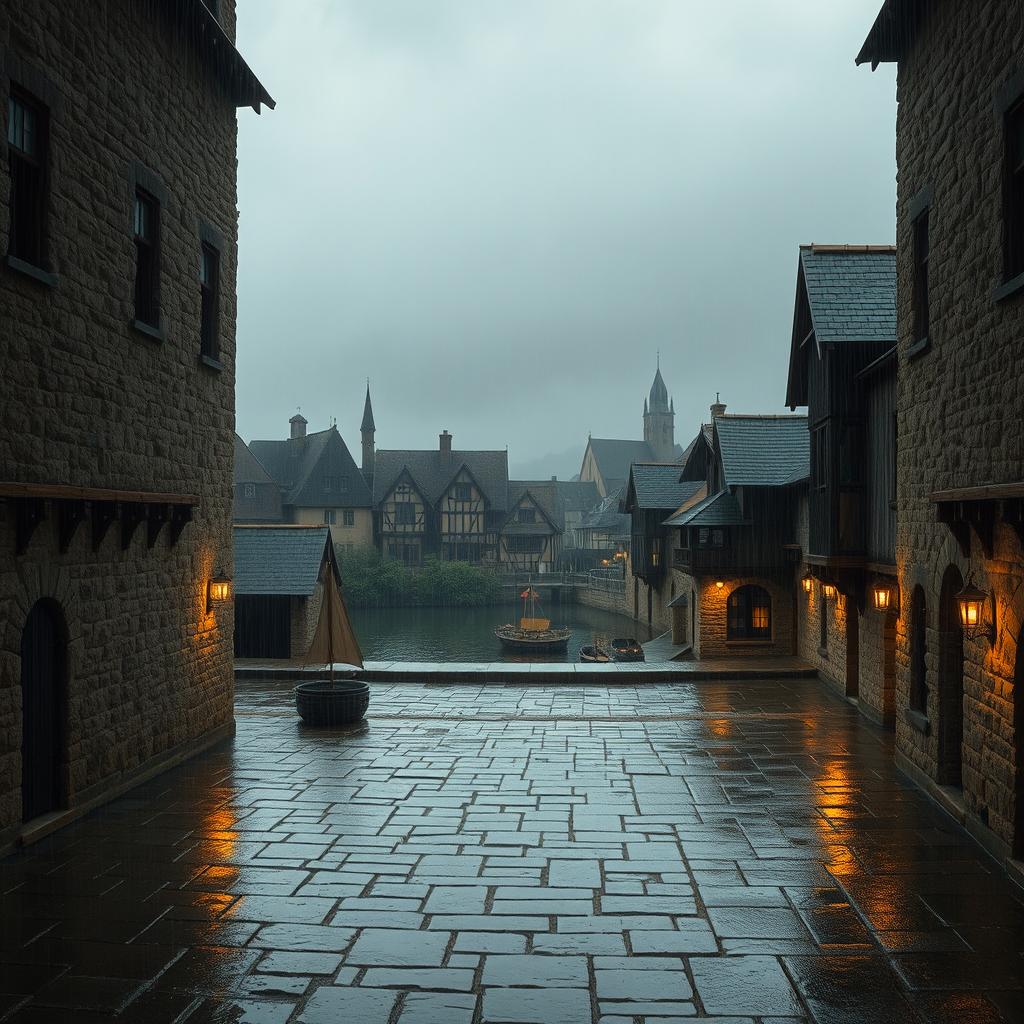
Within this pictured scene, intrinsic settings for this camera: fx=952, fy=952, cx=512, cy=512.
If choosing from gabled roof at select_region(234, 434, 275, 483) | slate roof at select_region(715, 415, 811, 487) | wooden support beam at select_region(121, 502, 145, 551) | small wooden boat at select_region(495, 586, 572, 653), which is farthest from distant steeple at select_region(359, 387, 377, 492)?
wooden support beam at select_region(121, 502, 145, 551)

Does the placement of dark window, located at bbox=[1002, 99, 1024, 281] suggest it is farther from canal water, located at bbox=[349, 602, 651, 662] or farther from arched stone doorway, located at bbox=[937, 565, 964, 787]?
canal water, located at bbox=[349, 602, 651, 662]

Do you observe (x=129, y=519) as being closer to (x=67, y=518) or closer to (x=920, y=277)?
(x=67, y=518)

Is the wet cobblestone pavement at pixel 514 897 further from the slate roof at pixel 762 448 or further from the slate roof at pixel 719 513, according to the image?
the slate roof at pixel 762 448

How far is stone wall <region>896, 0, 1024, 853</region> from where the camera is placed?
24.1 feet

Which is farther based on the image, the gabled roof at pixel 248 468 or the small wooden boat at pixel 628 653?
the gabled roof at pixel 248 468

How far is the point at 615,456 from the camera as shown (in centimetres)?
9344

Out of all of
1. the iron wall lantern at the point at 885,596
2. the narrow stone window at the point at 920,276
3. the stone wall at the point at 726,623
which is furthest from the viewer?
the stone wall at the point at 726,623

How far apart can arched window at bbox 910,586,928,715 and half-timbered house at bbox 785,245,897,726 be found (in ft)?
8.63

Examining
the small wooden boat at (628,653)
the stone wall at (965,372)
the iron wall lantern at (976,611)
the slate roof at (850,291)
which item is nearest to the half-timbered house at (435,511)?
the small wooden boat at (628,653)

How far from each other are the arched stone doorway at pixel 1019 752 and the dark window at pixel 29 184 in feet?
27.6

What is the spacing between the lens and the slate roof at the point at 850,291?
14266 millimetres

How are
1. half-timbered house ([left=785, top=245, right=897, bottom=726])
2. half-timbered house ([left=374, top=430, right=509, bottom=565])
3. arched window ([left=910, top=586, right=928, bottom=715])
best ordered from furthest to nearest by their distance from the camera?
half-timbered house ([left=374, top=430, right=509, bottom=565]), half-timbered house ([left=785, top=245, right=897, bottom=726]), arched window ([left=910, top=586, right=928, bottom=715])

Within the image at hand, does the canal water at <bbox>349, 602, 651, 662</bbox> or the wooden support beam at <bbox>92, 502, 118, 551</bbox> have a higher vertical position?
the wooden support beam at <bbox>92, 502, 118, 551</bbox>

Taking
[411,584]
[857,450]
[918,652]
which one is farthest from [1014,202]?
[411,584]
